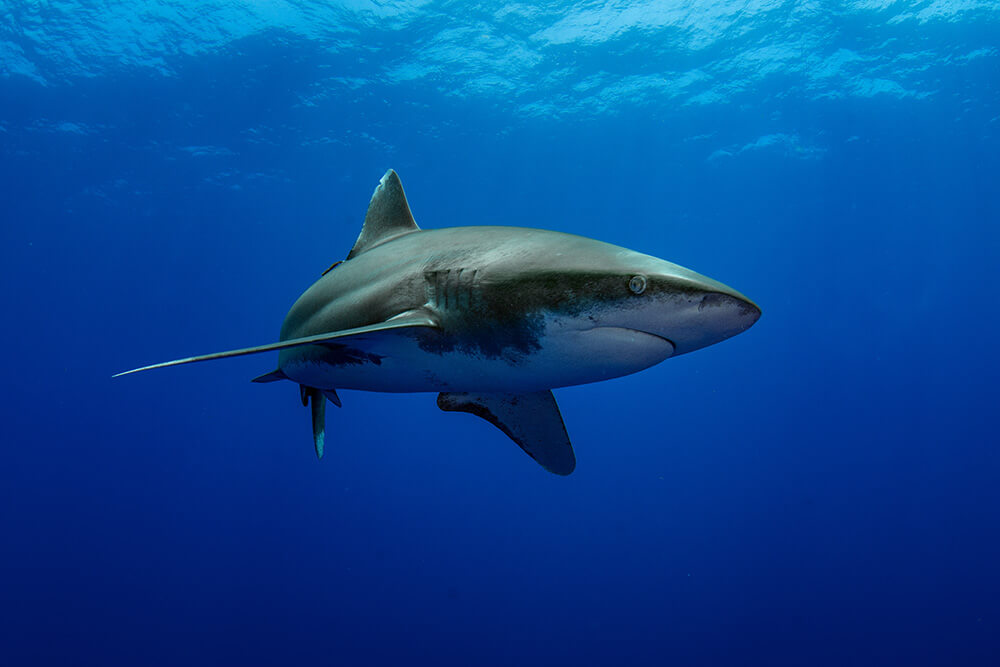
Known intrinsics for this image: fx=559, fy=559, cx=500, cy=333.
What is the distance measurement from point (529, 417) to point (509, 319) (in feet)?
5.10

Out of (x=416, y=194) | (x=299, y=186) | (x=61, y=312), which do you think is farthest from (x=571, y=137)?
(x=61, y=312)

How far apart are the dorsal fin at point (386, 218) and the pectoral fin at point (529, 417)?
146 centimetres

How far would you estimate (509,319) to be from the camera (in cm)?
245

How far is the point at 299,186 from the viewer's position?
29969 mm

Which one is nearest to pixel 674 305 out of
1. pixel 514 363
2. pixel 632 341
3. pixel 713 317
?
pixel 713 317

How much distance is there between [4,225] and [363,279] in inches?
1462

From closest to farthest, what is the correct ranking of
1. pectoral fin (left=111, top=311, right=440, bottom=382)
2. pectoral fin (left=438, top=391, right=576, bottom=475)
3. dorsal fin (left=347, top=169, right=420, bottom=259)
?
pectoral fin (left=111, top=311, right=440, bottom=382)
pectoral fin (left=438, top=391, right=576, bottom=475)
dorsal fin (left=347, top=169, right=420, bottom=259)

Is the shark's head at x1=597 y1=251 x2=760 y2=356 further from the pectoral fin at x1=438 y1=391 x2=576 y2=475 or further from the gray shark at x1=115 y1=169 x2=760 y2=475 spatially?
the pectoral fin at x1=438 y1=391 x2=576 y2=475

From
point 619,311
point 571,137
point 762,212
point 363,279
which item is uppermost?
point 571,137

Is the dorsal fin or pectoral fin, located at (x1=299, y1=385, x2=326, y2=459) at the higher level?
the dorsal fin

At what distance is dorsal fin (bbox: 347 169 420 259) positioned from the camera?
14.7 feet

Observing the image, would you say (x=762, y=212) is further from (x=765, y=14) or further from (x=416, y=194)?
(x=416, y=194)

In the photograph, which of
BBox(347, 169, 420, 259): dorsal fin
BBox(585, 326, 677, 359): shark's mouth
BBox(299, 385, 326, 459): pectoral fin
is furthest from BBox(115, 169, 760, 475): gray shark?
BBox(299, 385, 326, 459): pectoral fin

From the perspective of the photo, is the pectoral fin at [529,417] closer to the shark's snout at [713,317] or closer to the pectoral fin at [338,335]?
the pectoral fin at [338,335]
